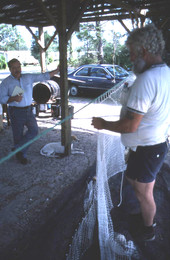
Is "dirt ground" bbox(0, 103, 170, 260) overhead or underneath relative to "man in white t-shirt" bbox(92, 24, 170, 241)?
underneath

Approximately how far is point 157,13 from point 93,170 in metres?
5.24

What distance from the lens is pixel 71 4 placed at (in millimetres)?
3314

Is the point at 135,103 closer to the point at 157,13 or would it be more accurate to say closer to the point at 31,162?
the point at 31,162

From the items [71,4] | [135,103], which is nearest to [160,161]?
[135,103]

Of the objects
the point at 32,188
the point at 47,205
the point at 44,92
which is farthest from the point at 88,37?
the point at 47,205

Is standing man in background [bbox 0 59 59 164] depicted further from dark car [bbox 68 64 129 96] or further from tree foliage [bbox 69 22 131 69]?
tree foliage [bbox 69 22 131 69]

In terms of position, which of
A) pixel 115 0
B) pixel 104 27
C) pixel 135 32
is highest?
pixel 104 27

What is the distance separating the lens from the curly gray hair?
1356 mm

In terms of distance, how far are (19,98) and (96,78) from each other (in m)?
6.33

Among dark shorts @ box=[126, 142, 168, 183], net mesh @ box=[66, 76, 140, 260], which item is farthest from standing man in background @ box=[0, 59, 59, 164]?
dark shorts @ box=[126, 142, 168, 183]

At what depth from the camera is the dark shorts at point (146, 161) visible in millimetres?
1638

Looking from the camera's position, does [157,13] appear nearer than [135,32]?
A: No

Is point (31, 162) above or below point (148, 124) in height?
below

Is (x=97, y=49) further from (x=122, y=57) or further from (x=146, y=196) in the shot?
(x=146, y=196)
